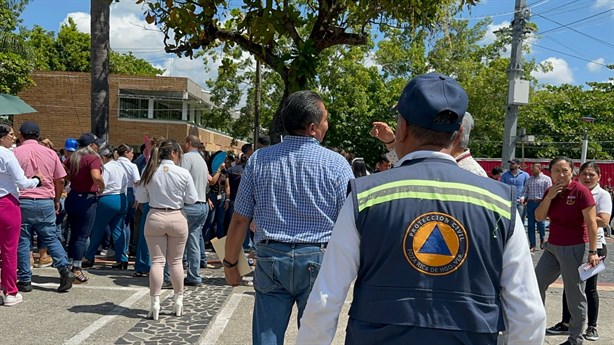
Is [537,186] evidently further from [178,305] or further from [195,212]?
[178,305]

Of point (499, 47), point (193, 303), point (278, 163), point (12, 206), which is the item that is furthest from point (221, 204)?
point (499, 47)

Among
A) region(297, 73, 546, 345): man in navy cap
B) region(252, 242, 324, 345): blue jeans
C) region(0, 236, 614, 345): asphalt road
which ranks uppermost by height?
region(297, 73, 546, 345): man in navy cap

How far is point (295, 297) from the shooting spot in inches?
133

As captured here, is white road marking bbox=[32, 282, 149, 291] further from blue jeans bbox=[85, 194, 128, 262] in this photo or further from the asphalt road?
blue jeans bbox=[85, 194, 128, 262]

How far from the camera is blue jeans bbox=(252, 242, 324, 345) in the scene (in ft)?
10.8

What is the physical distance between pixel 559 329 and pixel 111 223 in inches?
249

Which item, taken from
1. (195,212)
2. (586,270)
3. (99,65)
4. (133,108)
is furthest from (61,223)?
(133,108)

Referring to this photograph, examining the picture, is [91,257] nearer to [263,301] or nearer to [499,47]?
[263,301]

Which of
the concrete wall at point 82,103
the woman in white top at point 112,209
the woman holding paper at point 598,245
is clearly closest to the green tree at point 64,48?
the concrete wall at point 82,103

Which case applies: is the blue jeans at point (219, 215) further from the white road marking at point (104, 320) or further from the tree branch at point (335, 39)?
the tree branch at point (335, 39)

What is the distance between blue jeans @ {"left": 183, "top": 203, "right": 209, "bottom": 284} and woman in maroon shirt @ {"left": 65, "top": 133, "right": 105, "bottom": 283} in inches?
50.2

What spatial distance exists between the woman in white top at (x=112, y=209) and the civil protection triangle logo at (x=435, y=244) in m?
6.76

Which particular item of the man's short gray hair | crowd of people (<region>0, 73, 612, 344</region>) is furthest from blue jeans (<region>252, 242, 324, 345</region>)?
the man's short gray hair

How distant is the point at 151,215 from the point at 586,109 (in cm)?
3444
